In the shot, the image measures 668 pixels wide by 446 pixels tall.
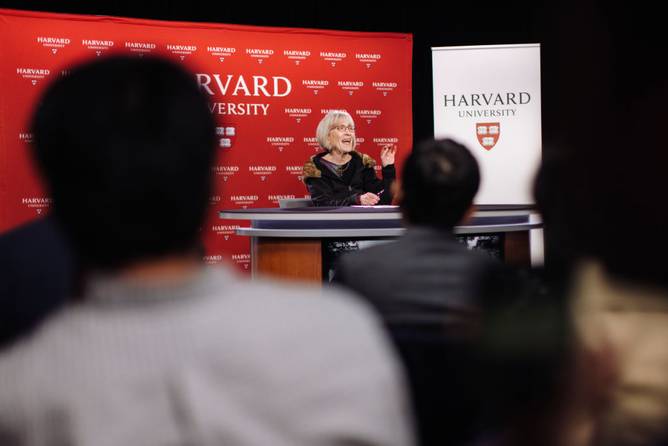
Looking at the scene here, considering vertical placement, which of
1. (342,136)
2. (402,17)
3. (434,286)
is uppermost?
(402,17)

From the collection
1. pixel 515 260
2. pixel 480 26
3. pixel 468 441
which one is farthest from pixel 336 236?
pixel 480 26

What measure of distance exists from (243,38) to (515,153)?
2.71 meters

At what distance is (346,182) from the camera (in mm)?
5055

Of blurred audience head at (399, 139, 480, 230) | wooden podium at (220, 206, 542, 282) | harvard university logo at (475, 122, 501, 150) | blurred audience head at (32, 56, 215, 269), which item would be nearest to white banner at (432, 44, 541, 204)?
harvard university logo at (475, 122, 501, 150)

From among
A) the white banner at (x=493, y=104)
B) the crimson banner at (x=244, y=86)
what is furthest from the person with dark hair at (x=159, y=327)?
the white banner at (x=493, y=104)

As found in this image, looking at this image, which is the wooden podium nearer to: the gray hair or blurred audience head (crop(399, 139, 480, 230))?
the gray hair

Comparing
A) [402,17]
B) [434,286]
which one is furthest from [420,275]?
[402,17]

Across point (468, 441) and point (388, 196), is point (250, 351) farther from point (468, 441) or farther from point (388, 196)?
point (388, 196)

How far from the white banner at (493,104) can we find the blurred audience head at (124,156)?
577 centimetres

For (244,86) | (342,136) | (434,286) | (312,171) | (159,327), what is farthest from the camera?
(244,86)

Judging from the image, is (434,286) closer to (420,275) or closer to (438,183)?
(420,275)

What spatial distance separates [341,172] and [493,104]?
200 centimetres

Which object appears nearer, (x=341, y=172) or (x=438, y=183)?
(x=438, y=183)

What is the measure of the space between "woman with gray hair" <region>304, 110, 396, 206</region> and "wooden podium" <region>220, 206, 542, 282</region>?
1073 millimetres
